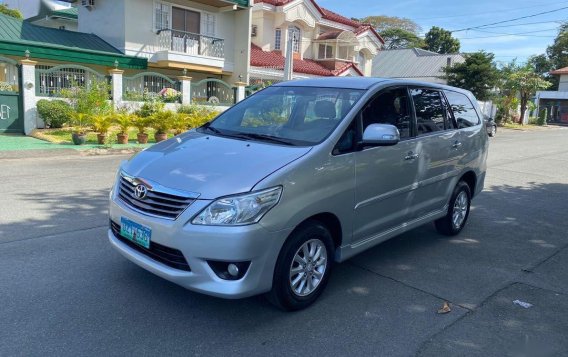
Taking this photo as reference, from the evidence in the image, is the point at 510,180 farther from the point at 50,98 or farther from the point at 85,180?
the point at 50,98

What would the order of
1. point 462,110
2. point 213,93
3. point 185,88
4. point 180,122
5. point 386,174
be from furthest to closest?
1. point 213,93
2. point 185,88
3. point 180,122
4. point 462,110
5. point 386,174

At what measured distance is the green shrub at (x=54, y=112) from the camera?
556 inches

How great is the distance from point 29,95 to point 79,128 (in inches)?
87.8

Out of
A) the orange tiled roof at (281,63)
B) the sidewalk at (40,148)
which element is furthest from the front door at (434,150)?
the orange tiled roof at (281,63)

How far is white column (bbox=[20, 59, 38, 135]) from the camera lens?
1369 cm

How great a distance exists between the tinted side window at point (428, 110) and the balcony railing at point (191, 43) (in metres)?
19.1

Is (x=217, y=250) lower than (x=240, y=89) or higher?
lower

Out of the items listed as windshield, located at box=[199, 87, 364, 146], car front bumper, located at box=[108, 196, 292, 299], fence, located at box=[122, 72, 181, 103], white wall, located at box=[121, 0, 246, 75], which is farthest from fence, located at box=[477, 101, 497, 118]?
car front bumper, located at box=[108, 196, 292, 299]

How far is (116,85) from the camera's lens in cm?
1614

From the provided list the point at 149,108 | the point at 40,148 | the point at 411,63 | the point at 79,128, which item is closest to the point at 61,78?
the point at 149,108

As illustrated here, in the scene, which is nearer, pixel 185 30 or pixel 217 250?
pixel 217 250

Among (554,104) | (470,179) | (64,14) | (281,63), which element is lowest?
(470,179)

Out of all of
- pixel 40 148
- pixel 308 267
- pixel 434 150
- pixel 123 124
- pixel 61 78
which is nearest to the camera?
pixel 308 267

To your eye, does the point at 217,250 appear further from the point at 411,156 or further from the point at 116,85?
the point at 116,85
